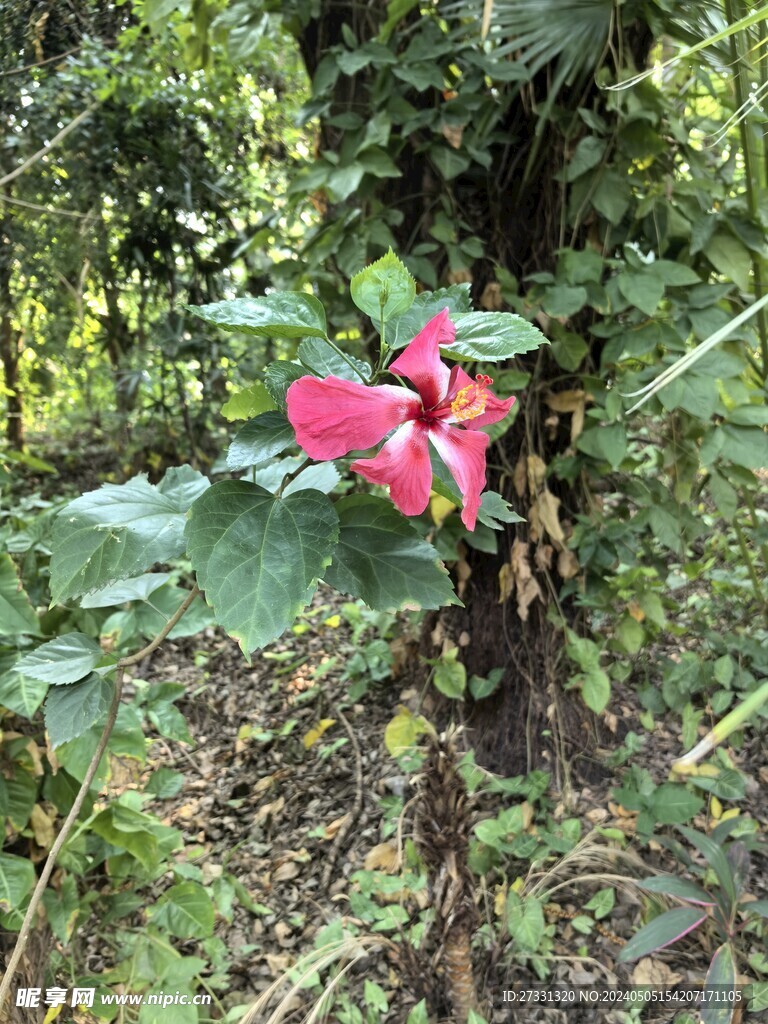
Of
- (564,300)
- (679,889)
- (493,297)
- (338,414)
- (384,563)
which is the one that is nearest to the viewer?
(338,414)

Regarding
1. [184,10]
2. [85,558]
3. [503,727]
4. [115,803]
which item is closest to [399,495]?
[85,558]

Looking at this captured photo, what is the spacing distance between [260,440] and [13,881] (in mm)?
774

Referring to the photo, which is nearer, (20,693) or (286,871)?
(20,693)

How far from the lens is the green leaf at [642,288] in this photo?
129 centimetres

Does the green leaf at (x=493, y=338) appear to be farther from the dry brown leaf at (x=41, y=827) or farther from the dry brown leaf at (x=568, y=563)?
the dry brown leaf at (x=568, y=563)

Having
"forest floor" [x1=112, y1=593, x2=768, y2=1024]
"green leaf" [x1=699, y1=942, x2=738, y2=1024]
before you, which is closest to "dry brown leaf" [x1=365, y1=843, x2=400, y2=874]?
"forest floor" [x1=112, y1=593, x2=768, y2=1024]

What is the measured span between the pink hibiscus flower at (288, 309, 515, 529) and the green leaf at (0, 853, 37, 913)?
800 mm

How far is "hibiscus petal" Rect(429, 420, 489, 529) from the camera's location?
513 millimetres

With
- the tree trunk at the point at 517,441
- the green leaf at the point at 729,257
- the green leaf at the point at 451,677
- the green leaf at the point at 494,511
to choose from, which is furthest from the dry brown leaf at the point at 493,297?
the green leaf at the point at 494,511

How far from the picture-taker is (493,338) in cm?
52

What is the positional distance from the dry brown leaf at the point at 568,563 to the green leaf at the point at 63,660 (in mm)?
1102

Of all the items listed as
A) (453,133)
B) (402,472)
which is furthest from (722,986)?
(453,133)

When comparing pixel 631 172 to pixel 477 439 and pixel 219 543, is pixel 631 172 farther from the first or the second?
pixel 219 543

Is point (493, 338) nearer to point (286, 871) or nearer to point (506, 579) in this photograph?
point (506, 579)
